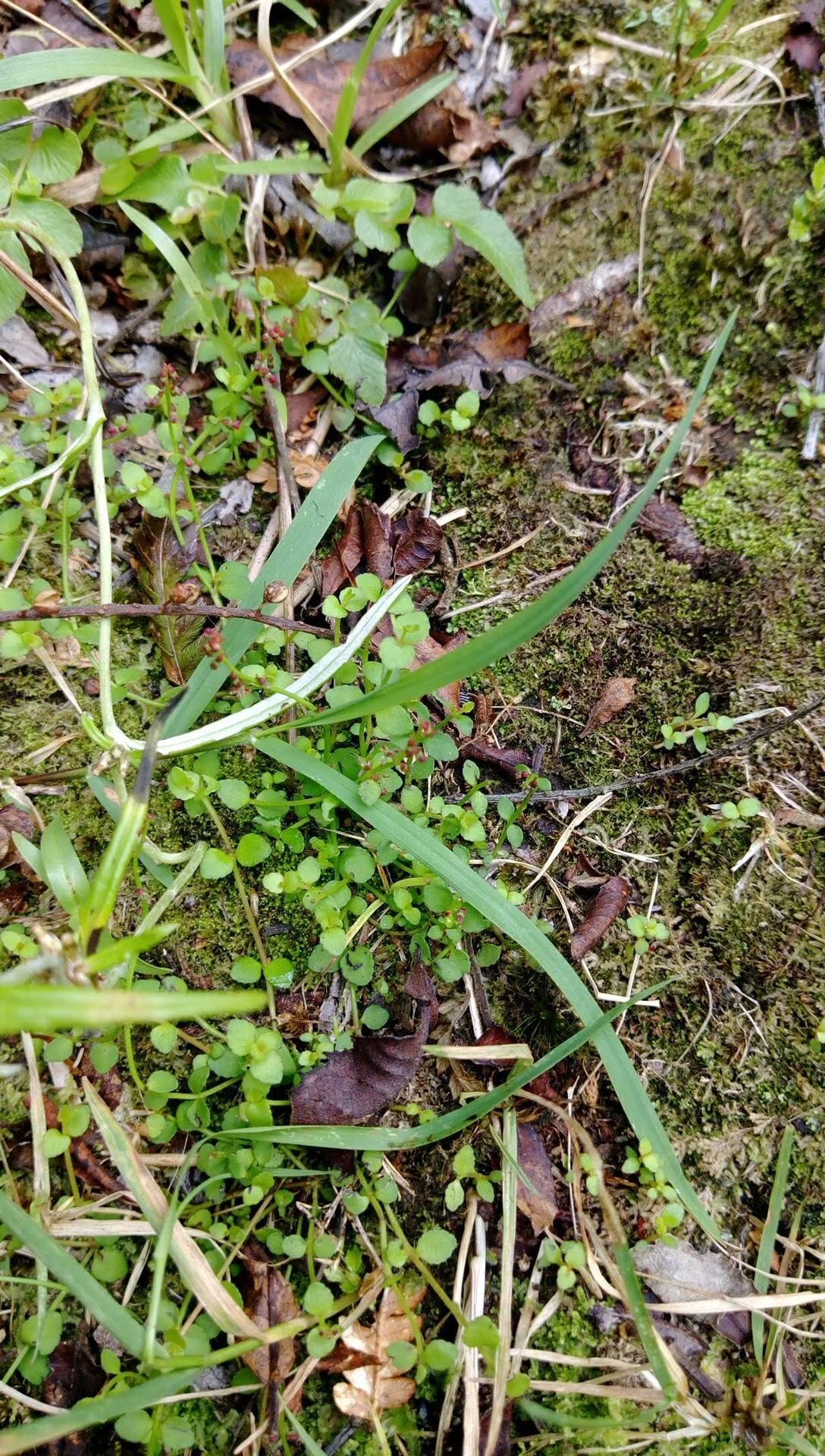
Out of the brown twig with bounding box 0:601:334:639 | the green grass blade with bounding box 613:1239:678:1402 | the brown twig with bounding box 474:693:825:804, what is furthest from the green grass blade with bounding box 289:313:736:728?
the green grass blade with bounding box 613:1239:678:1402

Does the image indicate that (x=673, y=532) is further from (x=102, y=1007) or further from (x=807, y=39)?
(x=102, y=1007)

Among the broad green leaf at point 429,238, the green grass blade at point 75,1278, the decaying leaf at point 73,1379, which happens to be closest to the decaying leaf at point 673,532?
the broad green leaf at point 429,238

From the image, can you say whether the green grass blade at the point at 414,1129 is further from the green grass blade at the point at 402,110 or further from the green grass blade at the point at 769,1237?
the green grass blade at the point at 402,110

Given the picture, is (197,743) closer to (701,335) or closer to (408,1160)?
(408,1160)

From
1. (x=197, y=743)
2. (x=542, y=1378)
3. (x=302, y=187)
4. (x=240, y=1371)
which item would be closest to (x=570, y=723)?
(x=197, y=743)

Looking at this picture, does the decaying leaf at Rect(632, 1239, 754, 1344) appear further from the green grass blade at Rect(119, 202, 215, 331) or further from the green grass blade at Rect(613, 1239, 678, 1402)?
the green grass blade at Rect(119, 202, 215, 331)
